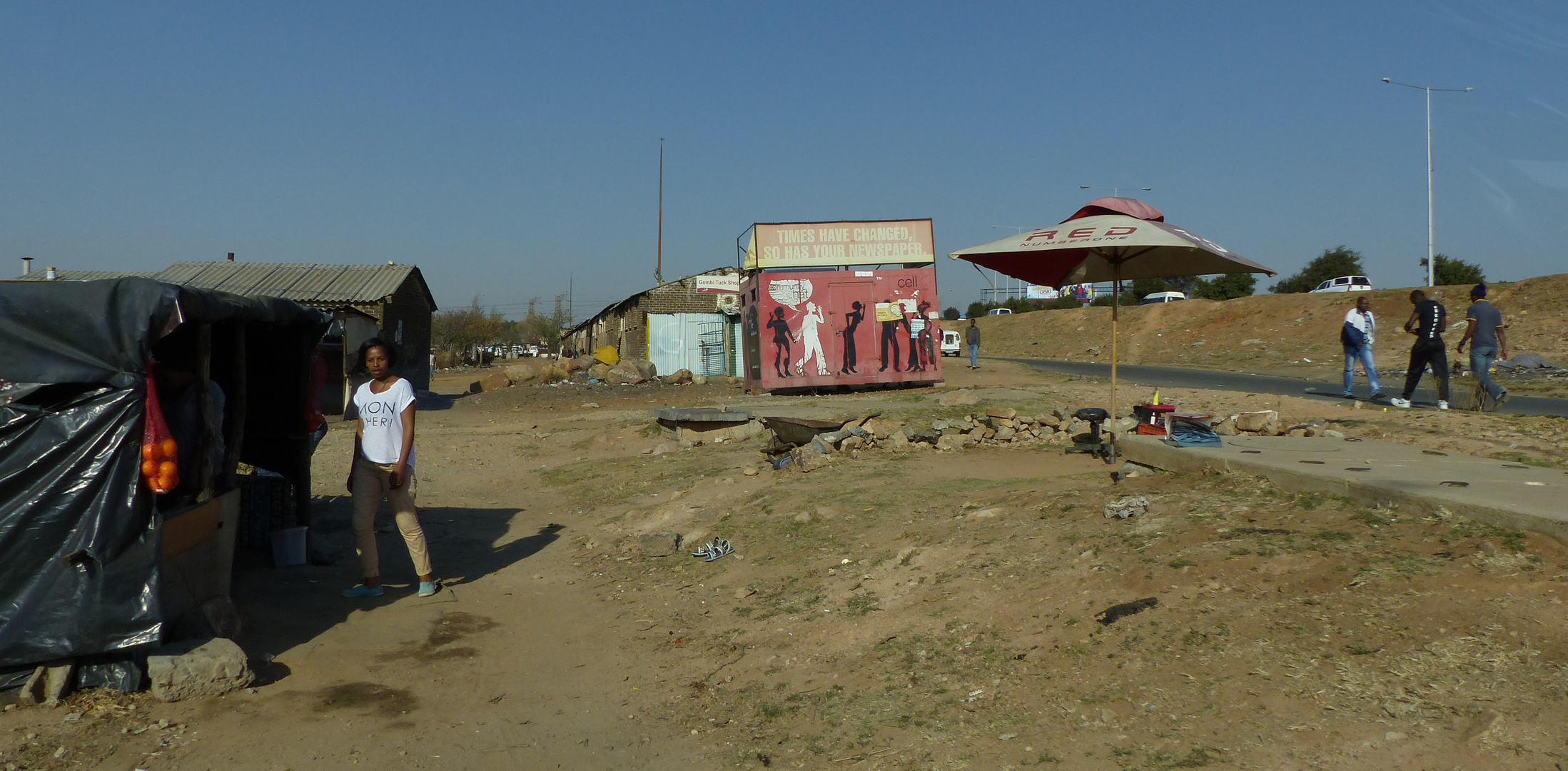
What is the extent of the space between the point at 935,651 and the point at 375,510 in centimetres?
362

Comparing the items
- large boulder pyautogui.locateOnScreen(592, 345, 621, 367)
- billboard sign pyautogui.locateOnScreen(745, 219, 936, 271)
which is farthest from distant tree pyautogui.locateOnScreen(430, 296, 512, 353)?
billboard sign pyautogui.locateOnScreen(745, 219, 936, 271)

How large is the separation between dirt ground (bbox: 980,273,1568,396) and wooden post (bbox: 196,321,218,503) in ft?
58.8

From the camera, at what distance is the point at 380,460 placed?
5.85 m

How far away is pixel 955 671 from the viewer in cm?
404

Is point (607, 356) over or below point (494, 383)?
over

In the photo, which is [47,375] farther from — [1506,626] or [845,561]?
[1506,626]

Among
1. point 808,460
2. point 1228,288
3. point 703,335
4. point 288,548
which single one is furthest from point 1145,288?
point 288,548

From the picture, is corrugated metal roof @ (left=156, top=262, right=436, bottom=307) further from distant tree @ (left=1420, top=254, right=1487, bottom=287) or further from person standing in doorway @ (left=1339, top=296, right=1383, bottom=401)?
distant tree @ (left=1420, top=254, right=1487, bottom=287)

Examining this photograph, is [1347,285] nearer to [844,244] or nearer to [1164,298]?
[1164,298]

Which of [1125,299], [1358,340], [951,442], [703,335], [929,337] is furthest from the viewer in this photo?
[1125,299]

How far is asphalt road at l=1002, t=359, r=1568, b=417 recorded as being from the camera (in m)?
12.5


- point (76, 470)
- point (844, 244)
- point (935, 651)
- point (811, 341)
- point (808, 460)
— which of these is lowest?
point (935, 651)

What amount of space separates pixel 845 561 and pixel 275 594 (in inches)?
139

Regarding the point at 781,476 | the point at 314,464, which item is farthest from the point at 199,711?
the point at 314,464
